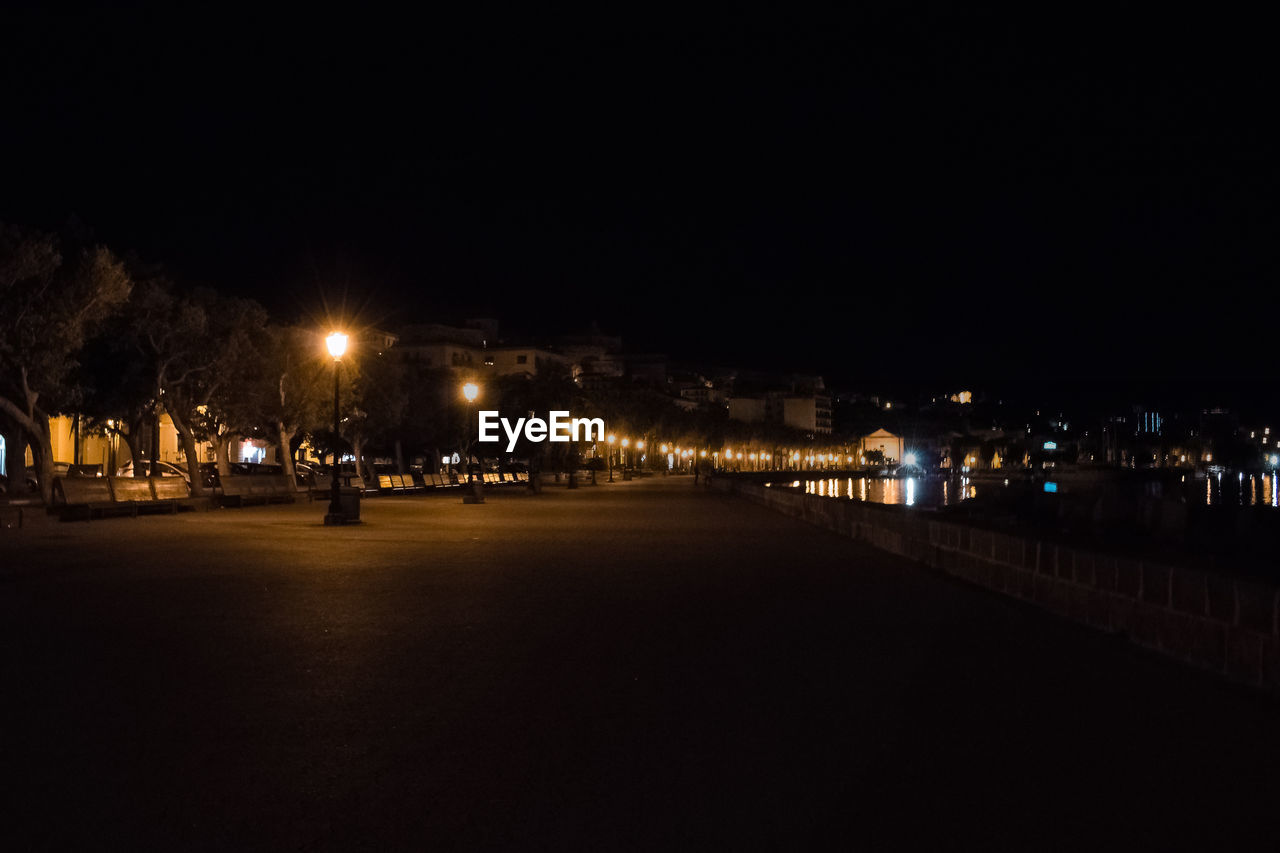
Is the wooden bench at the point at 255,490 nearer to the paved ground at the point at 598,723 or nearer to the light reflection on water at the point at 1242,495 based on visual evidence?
the paved ground at the point at 598,723

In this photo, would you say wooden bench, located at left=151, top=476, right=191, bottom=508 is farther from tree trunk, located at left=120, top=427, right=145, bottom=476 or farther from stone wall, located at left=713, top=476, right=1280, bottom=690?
stone wall, located at left=713, top=476, right=1280, bottom=690

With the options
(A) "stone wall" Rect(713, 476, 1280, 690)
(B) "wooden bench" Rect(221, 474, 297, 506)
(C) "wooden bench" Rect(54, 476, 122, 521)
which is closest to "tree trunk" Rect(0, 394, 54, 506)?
(C) "wooden bench" Rect(54, 476, 122, 521)

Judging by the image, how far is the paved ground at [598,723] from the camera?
529 cm

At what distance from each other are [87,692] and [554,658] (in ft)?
10.3

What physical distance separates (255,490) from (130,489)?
7805mm

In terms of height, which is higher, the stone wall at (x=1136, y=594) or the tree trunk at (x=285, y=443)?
the tree trunk at (x=285, y=443)

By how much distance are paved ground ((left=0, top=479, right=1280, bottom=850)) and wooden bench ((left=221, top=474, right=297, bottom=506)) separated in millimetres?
20389

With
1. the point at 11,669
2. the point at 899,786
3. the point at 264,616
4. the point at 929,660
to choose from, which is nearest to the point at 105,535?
the point at 264,616

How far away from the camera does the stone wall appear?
8102 millimetres

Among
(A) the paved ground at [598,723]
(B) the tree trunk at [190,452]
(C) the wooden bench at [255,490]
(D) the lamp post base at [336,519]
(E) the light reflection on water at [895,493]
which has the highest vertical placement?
(B) the tree trunk at [190,452]

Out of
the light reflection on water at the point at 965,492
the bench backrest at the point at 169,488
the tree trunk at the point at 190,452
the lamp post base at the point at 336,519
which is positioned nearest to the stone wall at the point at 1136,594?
the lamp post base at the point at 336,519

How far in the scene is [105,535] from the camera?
22.2 meters

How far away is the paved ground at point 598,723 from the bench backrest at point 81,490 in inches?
505

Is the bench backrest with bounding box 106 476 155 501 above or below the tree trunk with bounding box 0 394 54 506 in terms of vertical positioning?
below
